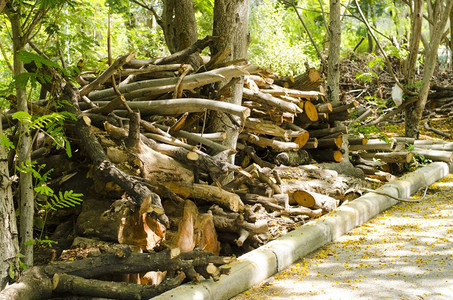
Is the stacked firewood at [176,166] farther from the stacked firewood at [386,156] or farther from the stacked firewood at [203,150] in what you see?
the stacked firewood at [386,156]

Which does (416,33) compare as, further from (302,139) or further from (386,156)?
(302,139)

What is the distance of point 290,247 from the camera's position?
5.36 metres

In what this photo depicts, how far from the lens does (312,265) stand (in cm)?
530

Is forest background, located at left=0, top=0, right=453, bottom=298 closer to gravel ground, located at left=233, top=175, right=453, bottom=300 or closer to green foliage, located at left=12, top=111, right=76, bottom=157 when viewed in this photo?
green foliage, located at left=12, top=111, right=76, bottom=157

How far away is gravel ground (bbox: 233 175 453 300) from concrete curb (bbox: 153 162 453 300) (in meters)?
0.09

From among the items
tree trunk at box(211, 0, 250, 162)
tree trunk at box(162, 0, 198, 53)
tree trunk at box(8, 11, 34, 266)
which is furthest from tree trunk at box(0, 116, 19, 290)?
tree trunk at box(162, 0, 198, 53)

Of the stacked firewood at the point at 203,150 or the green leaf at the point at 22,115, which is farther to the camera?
the stacked firewood at the point at 203,150

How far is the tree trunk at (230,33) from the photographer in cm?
658

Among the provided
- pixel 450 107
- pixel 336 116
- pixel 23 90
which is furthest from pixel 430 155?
pixel 23 90

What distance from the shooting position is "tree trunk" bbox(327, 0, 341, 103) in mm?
9195

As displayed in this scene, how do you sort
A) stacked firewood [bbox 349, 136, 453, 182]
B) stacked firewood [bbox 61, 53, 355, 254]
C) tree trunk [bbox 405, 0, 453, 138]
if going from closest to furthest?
stacked firewood [bbox 61, 53, 355, 254] < stacked firewood [bbox 349, 136, 453, 182] < tree trunk [bbox 405, 0, 453, 138]

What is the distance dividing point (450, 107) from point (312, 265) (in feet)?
40.6

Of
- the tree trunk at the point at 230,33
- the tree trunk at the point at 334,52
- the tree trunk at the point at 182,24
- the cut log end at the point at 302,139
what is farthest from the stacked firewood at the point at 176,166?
the tree trunk at the point at 334,52

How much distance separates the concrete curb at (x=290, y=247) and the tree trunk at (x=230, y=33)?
1.46 m
